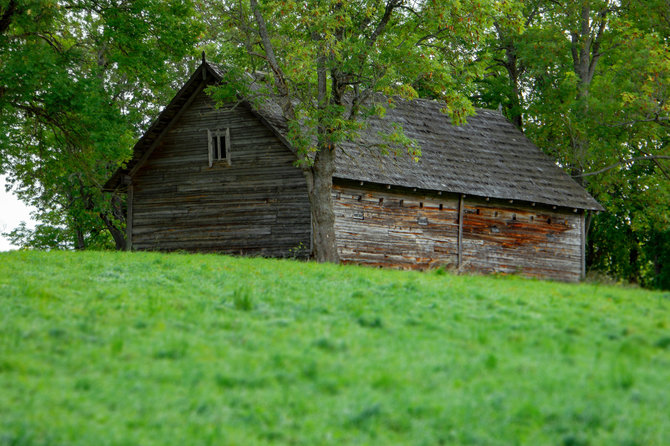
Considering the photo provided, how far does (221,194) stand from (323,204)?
5.10 metres

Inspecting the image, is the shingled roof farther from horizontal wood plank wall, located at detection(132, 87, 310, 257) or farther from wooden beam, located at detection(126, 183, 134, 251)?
horizontal wood plank wall, located at detection(132, 87, 310, 257)

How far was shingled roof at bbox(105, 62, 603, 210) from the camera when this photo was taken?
2564 cm

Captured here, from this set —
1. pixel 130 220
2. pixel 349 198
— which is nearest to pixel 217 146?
pixel 130 220

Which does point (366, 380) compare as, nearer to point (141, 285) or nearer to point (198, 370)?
point (198, 370)

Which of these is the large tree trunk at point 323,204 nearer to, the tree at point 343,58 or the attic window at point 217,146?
the tree at point 343,58

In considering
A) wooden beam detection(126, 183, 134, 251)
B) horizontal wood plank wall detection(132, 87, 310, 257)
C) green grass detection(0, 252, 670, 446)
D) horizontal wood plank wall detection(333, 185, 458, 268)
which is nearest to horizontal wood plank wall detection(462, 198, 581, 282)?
horizontal wood plank wall detection(333, 185, 458, 268)

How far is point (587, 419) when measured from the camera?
7.46 metres

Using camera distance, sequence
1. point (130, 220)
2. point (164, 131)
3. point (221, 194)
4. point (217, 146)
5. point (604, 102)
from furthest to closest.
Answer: point (604, 102)
point (130, 220)
point (164, 131)
point (217, 146)
point (221, 194)

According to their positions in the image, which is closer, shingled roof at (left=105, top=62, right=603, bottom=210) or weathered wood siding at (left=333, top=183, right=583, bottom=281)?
weathered wood siding at (left=333, top=183, right=583, bottom=281)

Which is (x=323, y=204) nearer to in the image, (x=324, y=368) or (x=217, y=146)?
Answer: (x=217, y=146)

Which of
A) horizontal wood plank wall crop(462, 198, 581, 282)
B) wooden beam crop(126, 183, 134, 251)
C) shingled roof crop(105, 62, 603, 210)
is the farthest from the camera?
horizontal wood plank wall crop(462, 198, 581, 282)

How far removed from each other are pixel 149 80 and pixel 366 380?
2167 centimetres

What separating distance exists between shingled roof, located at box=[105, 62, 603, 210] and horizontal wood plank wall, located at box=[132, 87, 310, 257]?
0.86m

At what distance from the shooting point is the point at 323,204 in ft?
73.0
